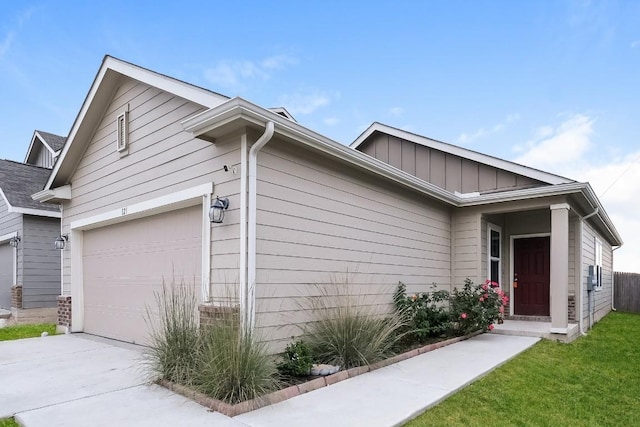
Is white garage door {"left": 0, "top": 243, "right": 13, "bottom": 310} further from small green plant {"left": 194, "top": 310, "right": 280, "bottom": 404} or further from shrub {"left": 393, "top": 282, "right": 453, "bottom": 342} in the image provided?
shrub {"left": 393, "top": 282, "right": 453, "bottom": 342}

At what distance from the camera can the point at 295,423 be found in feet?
11.1

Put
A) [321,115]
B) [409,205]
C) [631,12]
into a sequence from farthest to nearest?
[321,115] → [631,12] → [409,205]

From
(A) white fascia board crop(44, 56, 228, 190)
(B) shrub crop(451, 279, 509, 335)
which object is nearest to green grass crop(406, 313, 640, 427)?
(B) shrub crop(451, 279, 509, 335)

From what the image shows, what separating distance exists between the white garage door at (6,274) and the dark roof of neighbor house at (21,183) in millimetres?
1775

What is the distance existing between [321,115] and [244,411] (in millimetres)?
13936

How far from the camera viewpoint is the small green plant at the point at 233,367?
382 cm

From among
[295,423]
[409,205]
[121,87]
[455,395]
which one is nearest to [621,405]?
[455,395]

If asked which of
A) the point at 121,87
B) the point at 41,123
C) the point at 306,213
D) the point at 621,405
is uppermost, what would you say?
the point at 41,123

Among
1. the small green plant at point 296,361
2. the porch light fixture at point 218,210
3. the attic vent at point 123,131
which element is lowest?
the small green plant at point 296,361

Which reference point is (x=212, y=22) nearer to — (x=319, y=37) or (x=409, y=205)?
(x=319, y=37)

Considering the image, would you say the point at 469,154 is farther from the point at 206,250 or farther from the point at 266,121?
the point at 206,250

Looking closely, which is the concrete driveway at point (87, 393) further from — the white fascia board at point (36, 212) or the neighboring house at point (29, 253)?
the white fascia board at point (36, 212)

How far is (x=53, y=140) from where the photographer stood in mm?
16391

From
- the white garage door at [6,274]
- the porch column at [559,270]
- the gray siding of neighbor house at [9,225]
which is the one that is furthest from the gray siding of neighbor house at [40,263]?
the porch column at [559,270]
